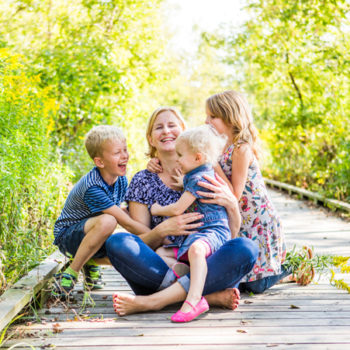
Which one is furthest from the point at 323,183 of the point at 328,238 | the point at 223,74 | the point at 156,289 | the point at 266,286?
the point at 223,74

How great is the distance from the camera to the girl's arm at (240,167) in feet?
11.7

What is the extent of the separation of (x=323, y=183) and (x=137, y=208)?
6988mm

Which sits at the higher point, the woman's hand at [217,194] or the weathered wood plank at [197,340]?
the woman's hand at [217,194]

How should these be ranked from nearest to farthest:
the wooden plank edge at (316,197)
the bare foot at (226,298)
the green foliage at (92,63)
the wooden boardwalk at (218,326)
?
the wooden boardwalk at (218,326) → the bare foot at (226,298) → the wooden plank edge at (316,197) → the green foliage at (92,63)

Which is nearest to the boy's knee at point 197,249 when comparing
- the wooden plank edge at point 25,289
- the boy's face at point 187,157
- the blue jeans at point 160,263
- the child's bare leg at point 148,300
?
the blue jeans at point 160,263

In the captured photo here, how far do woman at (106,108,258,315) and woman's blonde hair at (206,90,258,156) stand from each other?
377 millimetres

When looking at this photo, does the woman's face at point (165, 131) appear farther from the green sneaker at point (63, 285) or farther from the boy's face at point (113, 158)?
the green sneaker at point (63, 285)

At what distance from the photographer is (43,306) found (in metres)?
3.36

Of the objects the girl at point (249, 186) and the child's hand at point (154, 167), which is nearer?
the girl at point (249, 186)

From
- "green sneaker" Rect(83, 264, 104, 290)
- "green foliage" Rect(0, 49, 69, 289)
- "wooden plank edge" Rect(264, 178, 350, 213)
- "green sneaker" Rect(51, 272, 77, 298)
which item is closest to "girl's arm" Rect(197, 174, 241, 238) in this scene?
"green sneaker" Rect(51, 272, 77, 298)

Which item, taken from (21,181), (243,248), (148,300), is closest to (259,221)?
(243,248)

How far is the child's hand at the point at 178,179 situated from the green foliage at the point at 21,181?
1.08 meters

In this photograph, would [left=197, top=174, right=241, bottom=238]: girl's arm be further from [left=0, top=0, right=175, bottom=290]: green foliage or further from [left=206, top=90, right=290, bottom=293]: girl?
[left=0, top=0, right=175, bottom=290]: green foliage

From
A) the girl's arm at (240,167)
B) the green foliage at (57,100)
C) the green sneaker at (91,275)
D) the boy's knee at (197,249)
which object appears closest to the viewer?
the boy's knee at (197,249)
